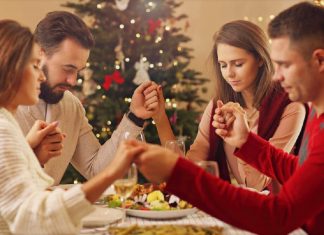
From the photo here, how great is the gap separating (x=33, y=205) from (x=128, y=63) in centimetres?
345

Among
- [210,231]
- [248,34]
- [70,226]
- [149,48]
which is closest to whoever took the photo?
[70,226]

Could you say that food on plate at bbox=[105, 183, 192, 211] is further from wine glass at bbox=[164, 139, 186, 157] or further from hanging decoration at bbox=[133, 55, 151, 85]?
hanging decoration at bbox=[133, 55, 151, 85]

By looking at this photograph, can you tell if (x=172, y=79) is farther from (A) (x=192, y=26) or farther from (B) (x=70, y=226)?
(B) (x=70, y=226)

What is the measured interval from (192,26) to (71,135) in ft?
11.1

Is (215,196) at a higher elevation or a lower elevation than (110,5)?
lower

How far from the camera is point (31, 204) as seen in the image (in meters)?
1.10

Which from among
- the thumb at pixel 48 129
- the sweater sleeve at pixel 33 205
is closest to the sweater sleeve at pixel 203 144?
the thumb at pixel 48 129

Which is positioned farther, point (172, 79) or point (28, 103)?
point (172, 79)

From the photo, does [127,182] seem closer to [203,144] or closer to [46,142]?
[46,142]

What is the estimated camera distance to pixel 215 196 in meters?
1.21

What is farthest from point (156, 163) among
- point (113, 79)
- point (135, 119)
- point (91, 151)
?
point (113, 79)

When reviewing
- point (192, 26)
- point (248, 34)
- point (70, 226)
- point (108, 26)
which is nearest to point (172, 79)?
point (108, 26)

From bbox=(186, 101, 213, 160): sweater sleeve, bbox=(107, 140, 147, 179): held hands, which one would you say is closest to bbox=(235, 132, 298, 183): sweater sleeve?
bbox=(107, 140, 147, 179): held hands

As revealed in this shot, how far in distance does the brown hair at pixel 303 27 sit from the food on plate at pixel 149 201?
0.61 meters
